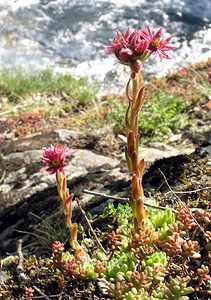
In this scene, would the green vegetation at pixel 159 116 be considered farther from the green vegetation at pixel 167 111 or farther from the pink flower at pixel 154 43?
the pink flower at pixel 154 43

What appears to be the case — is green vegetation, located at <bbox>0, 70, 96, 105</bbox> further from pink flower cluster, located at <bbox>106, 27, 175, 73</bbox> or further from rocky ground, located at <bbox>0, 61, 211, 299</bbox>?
pink flower cluster, located at <bbox>106, 27, 175, 73</bbox>

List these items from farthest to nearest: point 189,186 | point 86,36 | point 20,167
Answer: point 86,36, point 20,167, point 189,186

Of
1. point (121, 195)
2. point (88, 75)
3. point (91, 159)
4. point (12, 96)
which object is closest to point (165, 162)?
point (121, 195)

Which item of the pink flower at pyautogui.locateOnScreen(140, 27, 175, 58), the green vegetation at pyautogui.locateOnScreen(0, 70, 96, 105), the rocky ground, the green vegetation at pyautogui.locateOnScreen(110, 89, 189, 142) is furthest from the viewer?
the green vegetation at pyautogui.locateOnScreen(0, 70, 96, 105)

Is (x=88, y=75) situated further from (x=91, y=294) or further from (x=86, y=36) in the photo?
(x=91, y=294)

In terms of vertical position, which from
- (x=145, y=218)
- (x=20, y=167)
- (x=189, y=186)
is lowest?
(x=20, y=167)

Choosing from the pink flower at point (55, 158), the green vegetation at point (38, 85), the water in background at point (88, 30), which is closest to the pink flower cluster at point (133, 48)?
the pink flower at point (55, 158)

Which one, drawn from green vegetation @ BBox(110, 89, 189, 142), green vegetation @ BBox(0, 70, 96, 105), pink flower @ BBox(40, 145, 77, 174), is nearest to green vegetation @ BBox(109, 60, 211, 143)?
green vegetation @ BBox(110, 89, 189, 142)
